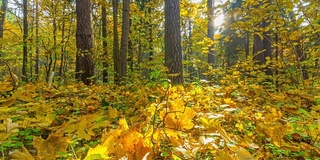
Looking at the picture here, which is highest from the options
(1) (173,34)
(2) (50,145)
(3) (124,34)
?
(3) (124,34)

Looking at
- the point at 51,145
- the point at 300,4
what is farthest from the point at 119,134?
the point at 300,4

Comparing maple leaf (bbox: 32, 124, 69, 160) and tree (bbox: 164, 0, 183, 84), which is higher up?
tree (bbox: 164, 0, 183, 84)

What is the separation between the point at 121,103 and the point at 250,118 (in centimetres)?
144

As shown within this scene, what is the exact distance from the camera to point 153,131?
0.87m

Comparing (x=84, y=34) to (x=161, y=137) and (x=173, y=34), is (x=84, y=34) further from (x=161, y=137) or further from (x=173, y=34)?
(x=161, y=137)

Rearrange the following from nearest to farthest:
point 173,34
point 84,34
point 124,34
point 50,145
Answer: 1. point 50,145
2. point 173,34
3. point 124,34
4. point 84,34

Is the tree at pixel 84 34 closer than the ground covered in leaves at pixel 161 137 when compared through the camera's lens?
No

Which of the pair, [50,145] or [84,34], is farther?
[84,34]

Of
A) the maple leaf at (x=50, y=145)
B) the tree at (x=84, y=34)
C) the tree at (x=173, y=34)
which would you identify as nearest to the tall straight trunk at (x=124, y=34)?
the tree at (x=84, y=34)

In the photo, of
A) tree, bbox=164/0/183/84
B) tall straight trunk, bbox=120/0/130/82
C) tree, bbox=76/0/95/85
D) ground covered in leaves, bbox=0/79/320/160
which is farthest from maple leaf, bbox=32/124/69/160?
tree, bbox=76/0/95/85

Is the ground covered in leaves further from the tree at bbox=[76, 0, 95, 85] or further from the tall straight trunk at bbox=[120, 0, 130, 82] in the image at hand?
the tree at bbox=[76, 0, 95, 85]

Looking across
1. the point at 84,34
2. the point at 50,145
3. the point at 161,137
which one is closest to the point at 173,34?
the point at 84,34

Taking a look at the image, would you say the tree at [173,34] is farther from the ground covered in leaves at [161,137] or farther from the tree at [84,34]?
the ground covered in leaves at [161,137]

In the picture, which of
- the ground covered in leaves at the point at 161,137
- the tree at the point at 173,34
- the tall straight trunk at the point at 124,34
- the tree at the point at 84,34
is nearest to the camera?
the ground covered in leaves at the point at 161,137
